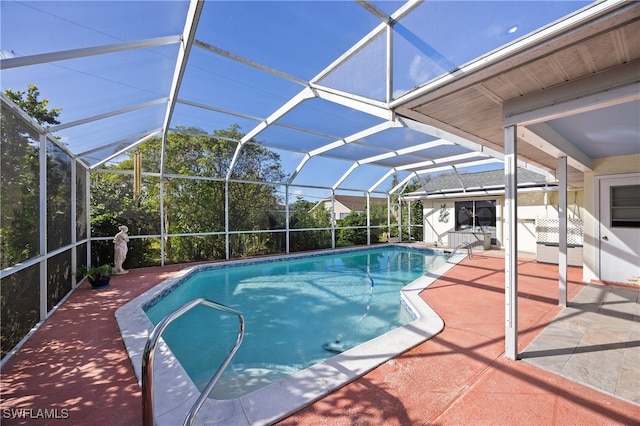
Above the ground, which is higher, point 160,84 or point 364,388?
point 160,84

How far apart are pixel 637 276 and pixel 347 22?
8483 mm

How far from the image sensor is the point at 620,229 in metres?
6.34

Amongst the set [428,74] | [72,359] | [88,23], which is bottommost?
[72,359]

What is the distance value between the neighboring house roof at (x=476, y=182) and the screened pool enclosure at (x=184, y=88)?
2852 millimetres

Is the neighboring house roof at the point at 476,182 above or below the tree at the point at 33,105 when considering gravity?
below

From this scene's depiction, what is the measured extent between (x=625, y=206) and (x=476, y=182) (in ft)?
27.6

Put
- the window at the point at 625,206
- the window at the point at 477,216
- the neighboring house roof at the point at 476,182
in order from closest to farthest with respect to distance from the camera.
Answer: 1. the window at the point at 625,206
2. the neighboring house roof at the point at 476,182
3. the window at the point at 477,216

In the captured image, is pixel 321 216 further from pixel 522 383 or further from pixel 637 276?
pixel 522 383

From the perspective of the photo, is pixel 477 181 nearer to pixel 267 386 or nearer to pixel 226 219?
pixel 226 219

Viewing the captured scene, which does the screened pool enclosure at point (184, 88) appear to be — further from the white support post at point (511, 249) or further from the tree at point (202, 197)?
the white support post at point (511, 249)

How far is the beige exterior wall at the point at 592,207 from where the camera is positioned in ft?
21.0

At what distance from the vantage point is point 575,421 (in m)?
2.30

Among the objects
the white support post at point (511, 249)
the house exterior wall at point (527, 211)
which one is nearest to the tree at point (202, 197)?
the white support post at point (511, 249)

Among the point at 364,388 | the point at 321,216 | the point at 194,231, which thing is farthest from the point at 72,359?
the point at 321,216
